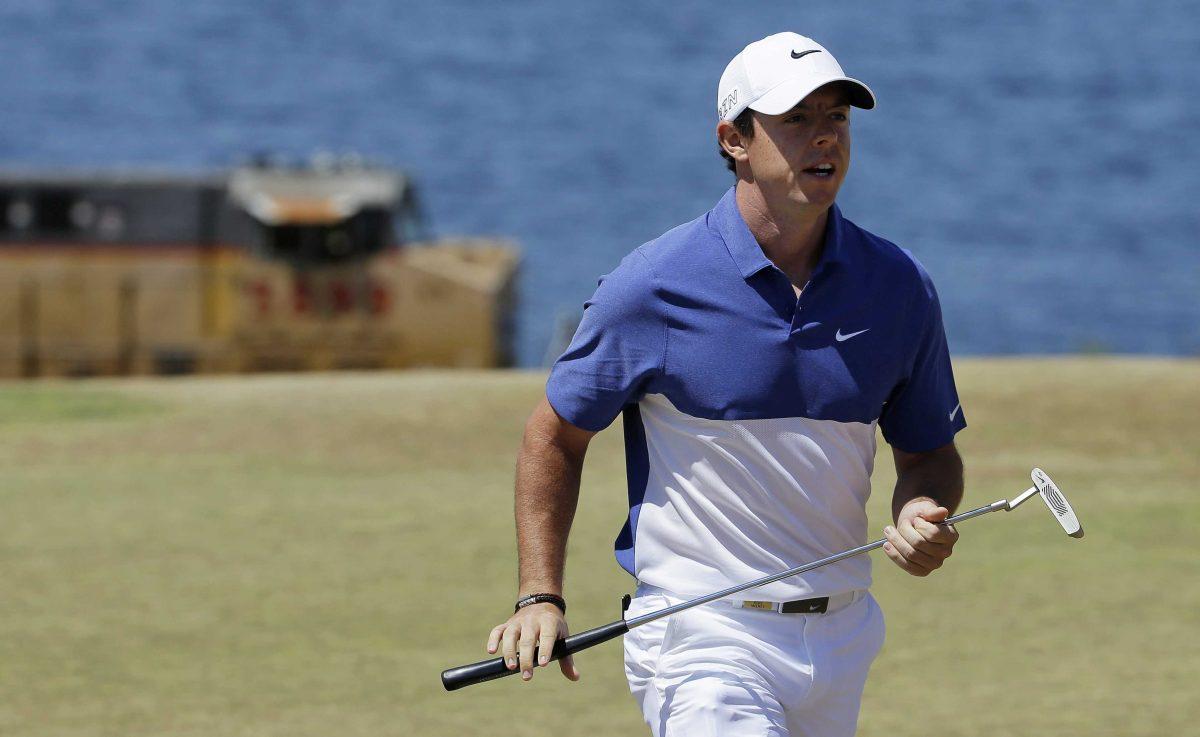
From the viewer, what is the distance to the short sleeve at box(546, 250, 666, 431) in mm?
4363

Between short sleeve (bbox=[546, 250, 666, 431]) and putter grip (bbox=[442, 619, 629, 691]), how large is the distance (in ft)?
1.40

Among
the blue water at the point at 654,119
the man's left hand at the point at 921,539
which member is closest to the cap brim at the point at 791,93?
the man's left hand at the point at 921,539

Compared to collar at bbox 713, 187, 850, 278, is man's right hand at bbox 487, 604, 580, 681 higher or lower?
lower

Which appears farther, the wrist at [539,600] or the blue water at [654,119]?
the blue water at [654,119]

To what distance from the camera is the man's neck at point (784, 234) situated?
4.38 metres

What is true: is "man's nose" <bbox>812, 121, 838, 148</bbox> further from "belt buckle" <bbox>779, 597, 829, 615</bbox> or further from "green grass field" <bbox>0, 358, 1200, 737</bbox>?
"green grass field" <bbox>0, 358, 1200, 737</bbox>

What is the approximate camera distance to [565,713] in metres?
7.64

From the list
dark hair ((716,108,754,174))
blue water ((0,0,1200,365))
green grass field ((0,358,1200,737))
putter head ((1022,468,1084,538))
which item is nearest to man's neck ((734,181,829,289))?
dark hair ((716,108,754,174))

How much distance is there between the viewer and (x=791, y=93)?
13.8 ft

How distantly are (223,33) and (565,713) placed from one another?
83047 mm

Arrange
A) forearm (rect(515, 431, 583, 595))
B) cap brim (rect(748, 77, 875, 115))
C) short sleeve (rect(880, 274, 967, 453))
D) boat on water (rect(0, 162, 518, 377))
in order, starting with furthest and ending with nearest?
1. boat on water (rect(0, 162, 518, 377))
2. short sleeve (rect(880, 274, 967, 453))
3. forearm (rect(515, 431, 583, 595))
4. cap brim (rect(748, 77, 875, 115))

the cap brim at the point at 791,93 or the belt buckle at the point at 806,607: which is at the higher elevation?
the cap brim at the point at 791,93

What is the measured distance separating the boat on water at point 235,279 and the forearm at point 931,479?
21.3 metres

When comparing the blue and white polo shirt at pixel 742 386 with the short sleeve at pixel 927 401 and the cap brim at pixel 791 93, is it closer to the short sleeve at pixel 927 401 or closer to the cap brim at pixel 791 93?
the short sleeve at pixel 927 401
